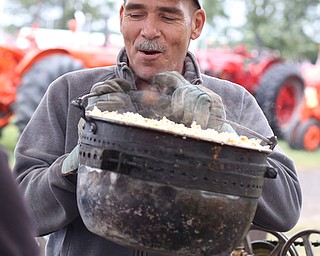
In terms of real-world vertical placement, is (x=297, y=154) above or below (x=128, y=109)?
below

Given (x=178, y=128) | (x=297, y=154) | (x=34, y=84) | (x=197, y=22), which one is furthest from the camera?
(x=297, y=154)

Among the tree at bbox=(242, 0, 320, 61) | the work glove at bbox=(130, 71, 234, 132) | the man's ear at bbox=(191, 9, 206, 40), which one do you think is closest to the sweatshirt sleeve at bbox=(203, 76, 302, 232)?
the man's ear at bbox=(191, 9, 206, 40)

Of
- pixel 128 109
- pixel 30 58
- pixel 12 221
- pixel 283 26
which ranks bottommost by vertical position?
pixel 283 26

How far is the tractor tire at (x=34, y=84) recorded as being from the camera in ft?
34.2

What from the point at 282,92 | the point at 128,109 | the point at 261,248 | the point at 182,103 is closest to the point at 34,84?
the point at 282,92

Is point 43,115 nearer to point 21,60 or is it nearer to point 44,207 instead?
point 44,207

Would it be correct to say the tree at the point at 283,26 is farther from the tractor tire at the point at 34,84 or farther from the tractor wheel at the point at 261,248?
the tractor wheel at the point at 261,248

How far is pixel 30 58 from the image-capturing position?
35.6ft

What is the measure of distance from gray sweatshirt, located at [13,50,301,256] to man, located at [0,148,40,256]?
94 cm

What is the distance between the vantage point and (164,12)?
9.25 ft

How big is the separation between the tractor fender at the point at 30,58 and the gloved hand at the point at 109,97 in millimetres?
8494

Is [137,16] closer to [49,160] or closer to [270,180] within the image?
[49,160]

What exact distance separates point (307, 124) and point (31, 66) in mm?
6290

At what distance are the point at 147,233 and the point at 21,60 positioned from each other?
9.59 m
